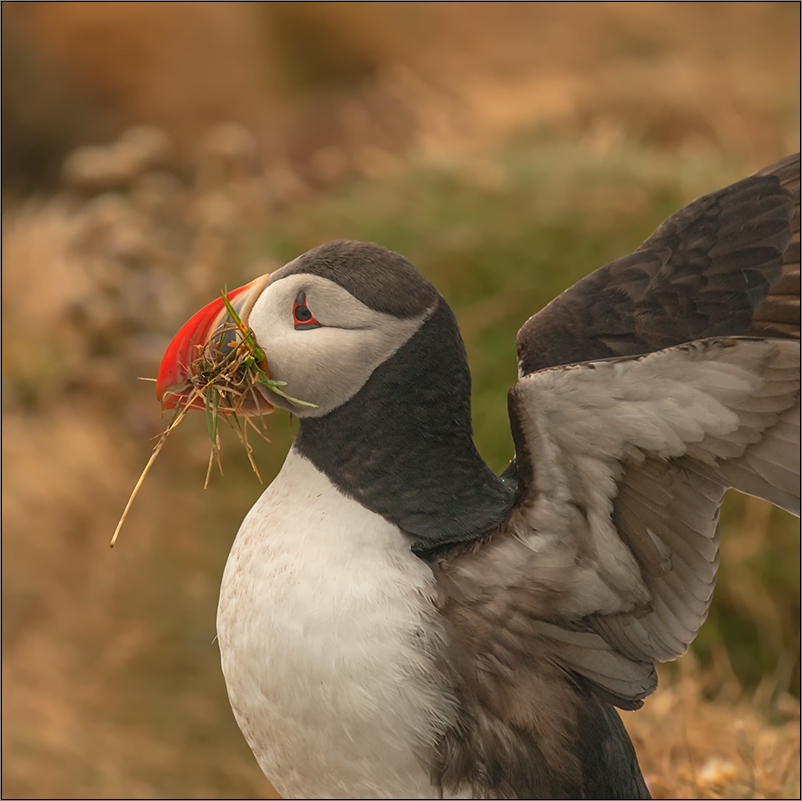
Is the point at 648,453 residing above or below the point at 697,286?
below

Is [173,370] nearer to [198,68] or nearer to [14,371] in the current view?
[14,371]

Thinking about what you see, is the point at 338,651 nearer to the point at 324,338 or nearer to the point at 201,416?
the point at 324,338

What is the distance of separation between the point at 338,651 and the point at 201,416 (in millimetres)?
2788

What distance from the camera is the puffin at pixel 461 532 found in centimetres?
202

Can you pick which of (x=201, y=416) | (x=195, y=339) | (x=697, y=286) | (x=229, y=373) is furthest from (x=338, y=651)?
(x=201, y=416)

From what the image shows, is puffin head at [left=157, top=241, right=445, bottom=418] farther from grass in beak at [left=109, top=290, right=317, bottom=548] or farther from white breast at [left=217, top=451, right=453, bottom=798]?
white breast at [left=217, top=451, right=453, bottom=798]

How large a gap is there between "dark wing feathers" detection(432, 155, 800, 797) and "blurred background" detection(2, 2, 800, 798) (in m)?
1.25

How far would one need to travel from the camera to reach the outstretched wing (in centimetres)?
188

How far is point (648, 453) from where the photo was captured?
6.48 ft

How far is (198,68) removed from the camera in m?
10.2

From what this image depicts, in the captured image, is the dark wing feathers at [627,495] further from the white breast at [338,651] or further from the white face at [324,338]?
the white face at [324,338]

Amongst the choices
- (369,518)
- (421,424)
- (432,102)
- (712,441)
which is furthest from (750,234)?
(432,102)

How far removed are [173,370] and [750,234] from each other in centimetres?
127

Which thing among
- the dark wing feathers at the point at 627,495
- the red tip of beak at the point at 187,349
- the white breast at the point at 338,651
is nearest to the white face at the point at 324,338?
the red tip of beak at the point at 187,349
